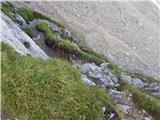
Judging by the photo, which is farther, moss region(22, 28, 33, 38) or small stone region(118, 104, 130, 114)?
moss region(22, 28, 33, 38)

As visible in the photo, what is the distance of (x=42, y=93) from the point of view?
420 inches

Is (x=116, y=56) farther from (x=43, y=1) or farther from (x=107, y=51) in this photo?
(x=43, y=1)

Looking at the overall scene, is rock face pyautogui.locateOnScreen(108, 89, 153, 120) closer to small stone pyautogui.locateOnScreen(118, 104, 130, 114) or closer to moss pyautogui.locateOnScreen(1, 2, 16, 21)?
small stone pyautogui.locateOnScreen(118, 104, 130, 114)

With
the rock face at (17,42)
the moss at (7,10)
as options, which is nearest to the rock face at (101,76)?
the rock face at (17,42)

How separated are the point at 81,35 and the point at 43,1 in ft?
17.6

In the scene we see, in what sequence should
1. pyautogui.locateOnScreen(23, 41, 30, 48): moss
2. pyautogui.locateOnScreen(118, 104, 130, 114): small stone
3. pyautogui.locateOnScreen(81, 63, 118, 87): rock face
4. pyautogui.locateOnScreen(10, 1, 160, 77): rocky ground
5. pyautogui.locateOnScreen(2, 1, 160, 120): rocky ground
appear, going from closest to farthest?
pyautogui.locateOnScreen(2, 1, 160, 120): rocky ground
pyautogui.locateOnScreen(118, 104, 130, 114): small stone
pyautogui.locateOnScreen(81, 63, 118, 87): rock face
pyautogui.locateOnScreen(23, 41, 30, 48): moss
pyautogui.locateOnScreen(10, 1, 160, 77): rocky ground

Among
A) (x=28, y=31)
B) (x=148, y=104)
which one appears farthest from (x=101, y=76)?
(x=28, y=31)

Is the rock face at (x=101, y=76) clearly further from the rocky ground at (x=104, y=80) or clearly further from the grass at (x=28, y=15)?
the grass at (x=28, y=15)

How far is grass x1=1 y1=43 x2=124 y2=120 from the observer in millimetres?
10492

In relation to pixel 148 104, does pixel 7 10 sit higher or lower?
lower

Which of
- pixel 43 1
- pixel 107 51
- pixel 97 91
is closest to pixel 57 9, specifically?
pixel 43 1

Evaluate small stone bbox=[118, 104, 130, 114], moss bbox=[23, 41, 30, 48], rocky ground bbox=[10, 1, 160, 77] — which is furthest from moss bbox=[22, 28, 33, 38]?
small stone bbox=[118, 104, 130, 114]

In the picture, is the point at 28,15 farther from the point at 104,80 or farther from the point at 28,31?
the point at 104,80

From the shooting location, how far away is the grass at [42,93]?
10.5m
